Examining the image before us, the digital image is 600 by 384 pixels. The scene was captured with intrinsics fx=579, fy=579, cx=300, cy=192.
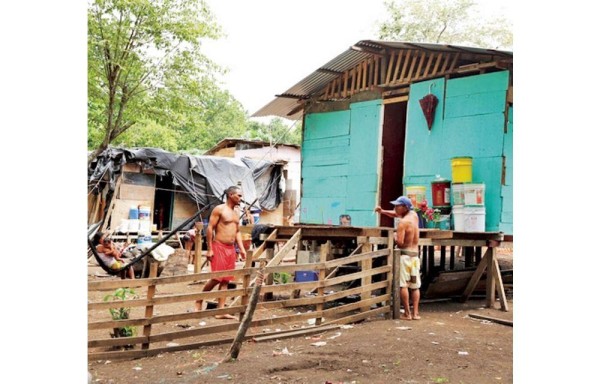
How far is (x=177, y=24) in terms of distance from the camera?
45.4 feet

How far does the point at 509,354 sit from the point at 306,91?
7006 mm

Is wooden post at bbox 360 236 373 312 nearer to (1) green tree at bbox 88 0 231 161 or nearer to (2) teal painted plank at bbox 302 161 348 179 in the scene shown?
(2) teal painted plank at bbox 302 161 348 179

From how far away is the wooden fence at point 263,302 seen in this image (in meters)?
5.42

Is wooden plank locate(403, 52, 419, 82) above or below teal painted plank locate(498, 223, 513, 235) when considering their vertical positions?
above

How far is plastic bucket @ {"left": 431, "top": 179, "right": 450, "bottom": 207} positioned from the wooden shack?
27cm

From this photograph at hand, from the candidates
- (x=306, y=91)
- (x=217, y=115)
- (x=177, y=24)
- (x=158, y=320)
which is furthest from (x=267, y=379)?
(x=217, y=115)

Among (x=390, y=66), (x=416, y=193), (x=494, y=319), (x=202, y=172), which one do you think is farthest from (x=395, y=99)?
(x=202, y=172)

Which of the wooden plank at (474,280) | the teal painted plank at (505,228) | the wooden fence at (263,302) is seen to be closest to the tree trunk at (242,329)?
the wooden fence at (263,302)

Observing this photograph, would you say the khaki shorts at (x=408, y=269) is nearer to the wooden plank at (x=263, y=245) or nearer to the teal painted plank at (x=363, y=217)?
the wooden plank at (x=263, y=245)

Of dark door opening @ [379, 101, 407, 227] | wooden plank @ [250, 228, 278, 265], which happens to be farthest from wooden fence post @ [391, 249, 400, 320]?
dark door opening @ [379, 101, 407, 227]

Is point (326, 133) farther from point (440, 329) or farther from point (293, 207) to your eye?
point (293, 207)

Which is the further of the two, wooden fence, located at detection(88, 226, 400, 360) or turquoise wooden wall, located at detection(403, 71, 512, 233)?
turquoise wooden wall, located at detection(403, 71, 512, 233)

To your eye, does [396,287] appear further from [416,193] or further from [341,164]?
[341,164]

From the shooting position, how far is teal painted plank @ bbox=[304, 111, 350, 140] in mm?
10969
